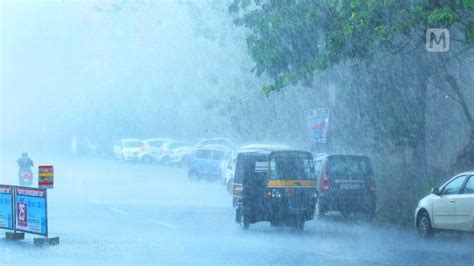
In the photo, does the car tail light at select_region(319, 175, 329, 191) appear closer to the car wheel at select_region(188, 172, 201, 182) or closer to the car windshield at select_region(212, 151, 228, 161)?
the car windshield at select_region(212, 151, 228, 161)

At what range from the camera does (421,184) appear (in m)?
28.2

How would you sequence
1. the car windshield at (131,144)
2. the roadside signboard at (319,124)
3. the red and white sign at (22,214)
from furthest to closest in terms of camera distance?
the car windshield at (131,144)
the roadside signboard at (319,124)
the red and white sign at (22,214)

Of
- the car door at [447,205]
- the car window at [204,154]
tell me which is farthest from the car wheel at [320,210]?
the car window at [204,154]

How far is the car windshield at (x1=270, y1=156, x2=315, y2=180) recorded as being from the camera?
2034cm

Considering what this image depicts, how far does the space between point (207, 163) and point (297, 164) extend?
20869 mm

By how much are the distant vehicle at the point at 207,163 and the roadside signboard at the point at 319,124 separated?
28.9 feet

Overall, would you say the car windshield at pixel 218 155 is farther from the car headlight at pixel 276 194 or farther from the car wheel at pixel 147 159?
the car wheel at pixel 147 159

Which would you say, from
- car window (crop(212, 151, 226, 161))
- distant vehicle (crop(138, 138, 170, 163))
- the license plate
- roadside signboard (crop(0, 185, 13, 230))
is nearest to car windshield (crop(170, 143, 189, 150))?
distant vehicle (crop(138, 138, 170, 163))

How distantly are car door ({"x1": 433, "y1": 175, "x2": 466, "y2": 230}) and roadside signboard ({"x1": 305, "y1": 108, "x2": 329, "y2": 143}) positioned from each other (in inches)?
491

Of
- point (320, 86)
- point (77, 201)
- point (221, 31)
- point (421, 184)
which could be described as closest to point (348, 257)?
point (421, 184)

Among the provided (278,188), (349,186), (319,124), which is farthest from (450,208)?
(319,124)

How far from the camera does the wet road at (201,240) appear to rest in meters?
14.8

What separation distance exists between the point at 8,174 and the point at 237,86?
12679 millimetres

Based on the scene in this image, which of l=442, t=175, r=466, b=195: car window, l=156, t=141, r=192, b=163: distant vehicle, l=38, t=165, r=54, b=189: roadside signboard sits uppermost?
l=156, t=141, r=192, b=163: distant vehicle
